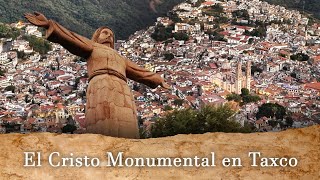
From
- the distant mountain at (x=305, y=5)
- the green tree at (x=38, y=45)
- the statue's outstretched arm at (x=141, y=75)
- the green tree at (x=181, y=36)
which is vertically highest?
the distant mountain at (x=305, y=5)

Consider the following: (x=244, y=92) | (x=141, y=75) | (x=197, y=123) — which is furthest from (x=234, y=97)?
(x=141, y=75)

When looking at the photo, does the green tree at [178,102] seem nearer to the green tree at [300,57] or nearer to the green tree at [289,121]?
the green tree at [289,121]

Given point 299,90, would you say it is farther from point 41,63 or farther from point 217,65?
point 41,63

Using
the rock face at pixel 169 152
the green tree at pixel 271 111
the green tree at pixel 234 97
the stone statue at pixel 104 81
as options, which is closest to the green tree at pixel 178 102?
the green tree at pixel 234 97

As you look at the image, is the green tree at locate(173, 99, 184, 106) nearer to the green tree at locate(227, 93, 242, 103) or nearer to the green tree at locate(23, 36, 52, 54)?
the green tree at locate(227, 93, 242, 103)

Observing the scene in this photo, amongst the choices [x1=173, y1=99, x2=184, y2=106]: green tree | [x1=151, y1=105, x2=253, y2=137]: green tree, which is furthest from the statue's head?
[x1=173, y1=99, x2=184, y2=106]: green tree

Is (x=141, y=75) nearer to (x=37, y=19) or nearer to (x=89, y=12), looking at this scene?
(x=37, y=19)
